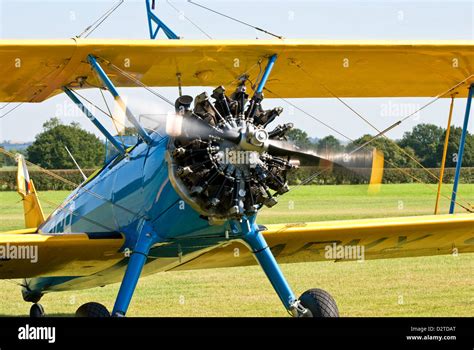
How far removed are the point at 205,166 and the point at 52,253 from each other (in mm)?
1930

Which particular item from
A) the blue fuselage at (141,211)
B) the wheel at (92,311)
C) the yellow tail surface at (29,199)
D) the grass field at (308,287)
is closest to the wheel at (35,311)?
the grass field at (308,287)

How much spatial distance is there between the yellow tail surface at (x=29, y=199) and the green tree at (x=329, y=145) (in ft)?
14.6

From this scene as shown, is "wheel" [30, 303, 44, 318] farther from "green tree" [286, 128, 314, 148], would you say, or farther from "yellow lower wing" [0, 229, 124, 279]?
"green tree" [286, 128, 314, 148]

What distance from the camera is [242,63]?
7988 mm

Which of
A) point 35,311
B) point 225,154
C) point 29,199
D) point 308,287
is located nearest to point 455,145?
point 308,287

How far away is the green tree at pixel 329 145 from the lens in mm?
7292

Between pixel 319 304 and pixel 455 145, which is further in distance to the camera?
pixel 455 145

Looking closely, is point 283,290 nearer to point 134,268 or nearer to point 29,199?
point 134,268

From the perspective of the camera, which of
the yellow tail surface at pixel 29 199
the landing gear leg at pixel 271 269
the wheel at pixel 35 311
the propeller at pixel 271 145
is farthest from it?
the yellow tail surface at pixel 29 199

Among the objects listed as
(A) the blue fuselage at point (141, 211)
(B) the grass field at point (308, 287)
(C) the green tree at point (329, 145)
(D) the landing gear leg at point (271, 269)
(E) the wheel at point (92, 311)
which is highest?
(C) the green tree at point (329, 145)

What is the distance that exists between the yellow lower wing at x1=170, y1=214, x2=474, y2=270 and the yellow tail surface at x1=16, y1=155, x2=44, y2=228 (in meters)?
2.43

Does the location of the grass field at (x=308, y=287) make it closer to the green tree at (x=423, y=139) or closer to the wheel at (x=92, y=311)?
the wheel at (x=92, y=311)
